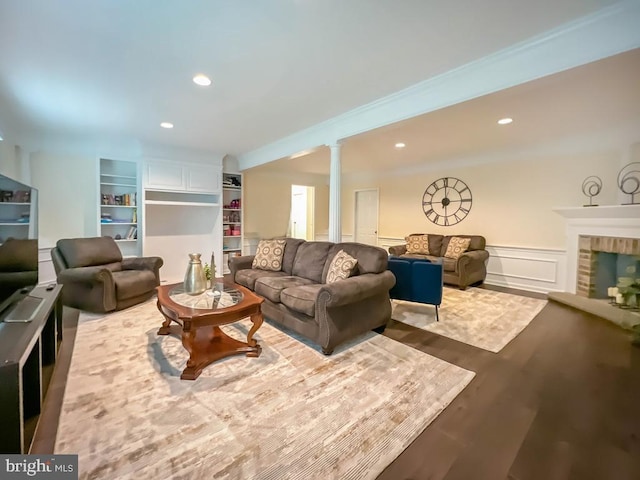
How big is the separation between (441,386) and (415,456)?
0.72 metres

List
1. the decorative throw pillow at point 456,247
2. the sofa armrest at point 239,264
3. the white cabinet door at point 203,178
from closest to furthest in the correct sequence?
the sofa armrest at point 239,264, the decorative throw pillow at point 456,247, the white cabinet door at point 203,178

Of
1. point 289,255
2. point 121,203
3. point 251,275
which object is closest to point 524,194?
point 289,255

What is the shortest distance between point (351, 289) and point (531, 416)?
1.45m

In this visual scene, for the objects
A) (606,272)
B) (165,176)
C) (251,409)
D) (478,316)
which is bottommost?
(251,409)

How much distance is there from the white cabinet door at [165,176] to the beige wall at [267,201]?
1.37m

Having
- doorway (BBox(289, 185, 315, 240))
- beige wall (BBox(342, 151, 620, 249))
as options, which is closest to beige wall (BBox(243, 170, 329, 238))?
doorway (BBox(289, 185, 315, 240))

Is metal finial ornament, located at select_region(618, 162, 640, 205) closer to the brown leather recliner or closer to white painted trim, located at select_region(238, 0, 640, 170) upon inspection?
white painted trim, located at select_region(238, 0, 640, 170)

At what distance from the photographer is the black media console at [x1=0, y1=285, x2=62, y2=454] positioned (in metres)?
1.26

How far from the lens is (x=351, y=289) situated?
8.28 ft

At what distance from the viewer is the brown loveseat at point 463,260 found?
473 cm

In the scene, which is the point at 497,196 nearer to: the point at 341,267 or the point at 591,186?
the point at 591,186

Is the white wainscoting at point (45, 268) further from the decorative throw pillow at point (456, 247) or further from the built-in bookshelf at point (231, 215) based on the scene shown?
the decorative throw pillow at point (456, 247)

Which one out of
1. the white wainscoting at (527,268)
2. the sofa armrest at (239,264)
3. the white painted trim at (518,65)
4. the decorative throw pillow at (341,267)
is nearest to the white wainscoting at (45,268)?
the sofa armrest at (239,264)

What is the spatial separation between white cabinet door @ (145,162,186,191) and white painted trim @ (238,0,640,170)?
10.9 feet
